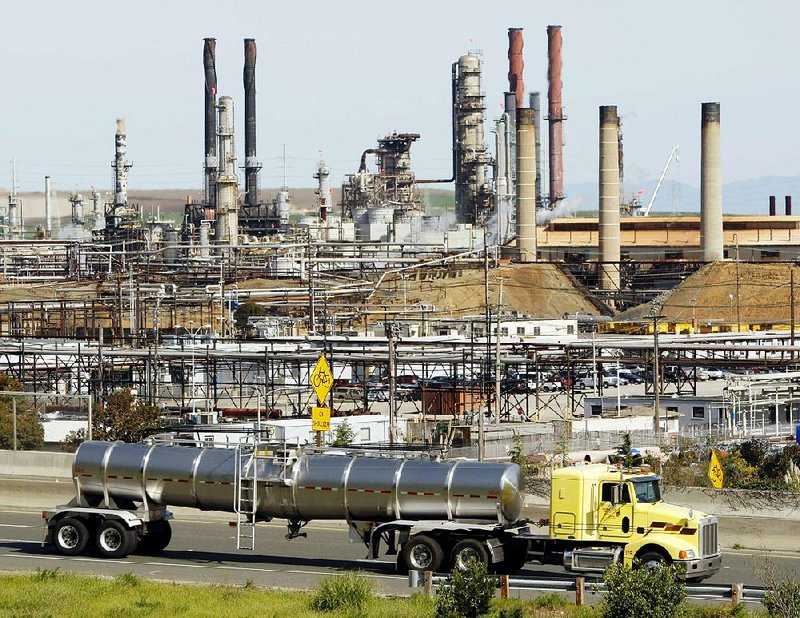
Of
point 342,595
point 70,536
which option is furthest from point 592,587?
point 70,536

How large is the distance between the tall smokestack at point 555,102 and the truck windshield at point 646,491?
5823 inches

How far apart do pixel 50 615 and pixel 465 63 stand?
12081 cm

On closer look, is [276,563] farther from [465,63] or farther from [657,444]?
[465,63]

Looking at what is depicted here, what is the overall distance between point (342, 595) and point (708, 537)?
5.70 metres

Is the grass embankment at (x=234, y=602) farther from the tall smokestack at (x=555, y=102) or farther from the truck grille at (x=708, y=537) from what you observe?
the tall smokestack at (x=555, y=102)

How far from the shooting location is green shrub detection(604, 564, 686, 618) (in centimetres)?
1783

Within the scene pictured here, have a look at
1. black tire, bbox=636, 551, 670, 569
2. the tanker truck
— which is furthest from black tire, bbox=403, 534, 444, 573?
black tire, bbox=636, 551, 670, 569

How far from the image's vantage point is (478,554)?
22.2m

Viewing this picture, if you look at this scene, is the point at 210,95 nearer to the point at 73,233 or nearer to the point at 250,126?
the point at 250,126

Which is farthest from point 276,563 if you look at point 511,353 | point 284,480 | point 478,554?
point 511,353

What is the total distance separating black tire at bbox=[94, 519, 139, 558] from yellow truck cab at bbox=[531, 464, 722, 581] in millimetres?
6818

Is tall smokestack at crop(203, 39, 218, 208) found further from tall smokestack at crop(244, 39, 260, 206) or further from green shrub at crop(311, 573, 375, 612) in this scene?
green shrub at crop(311, 573, 375, 612)

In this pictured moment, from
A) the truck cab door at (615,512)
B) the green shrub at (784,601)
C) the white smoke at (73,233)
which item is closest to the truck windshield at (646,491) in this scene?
the truck cab door at (615,512)

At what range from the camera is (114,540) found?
24797mm
